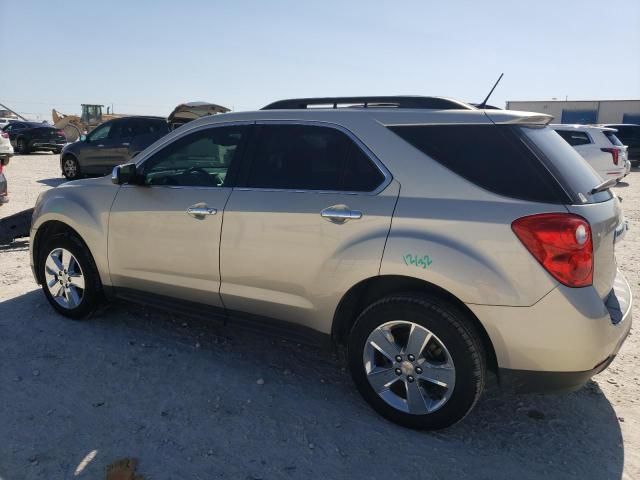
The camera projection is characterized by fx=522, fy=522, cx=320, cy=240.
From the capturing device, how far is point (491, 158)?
9.03 feet

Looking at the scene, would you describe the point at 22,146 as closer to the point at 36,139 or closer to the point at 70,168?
the point at 36,139

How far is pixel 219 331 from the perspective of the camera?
4.34m

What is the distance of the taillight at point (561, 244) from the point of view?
99.0 inches

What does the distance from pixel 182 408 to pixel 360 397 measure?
112 centimetres

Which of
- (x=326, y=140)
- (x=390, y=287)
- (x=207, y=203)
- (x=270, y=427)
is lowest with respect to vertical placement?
(x=270, y=427)

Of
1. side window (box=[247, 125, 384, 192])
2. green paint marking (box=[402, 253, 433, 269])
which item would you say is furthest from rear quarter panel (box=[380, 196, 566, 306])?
side window (box=[247, 125, 384, 192])

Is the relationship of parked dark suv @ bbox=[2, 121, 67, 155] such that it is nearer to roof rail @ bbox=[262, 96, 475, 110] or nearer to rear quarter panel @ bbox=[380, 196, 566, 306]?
roof rail @ bbox=[262, 96, 475, 110]

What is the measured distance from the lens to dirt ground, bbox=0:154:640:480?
2.68m

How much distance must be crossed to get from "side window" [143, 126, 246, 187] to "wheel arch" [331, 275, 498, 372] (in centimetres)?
122

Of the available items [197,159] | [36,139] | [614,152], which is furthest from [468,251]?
[36,139]

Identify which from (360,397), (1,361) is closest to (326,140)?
(360,397)

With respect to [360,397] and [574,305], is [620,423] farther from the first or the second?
[360,397]

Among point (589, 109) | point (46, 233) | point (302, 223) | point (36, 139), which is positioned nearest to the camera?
point (302, 223)

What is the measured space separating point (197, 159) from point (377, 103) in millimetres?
1414
